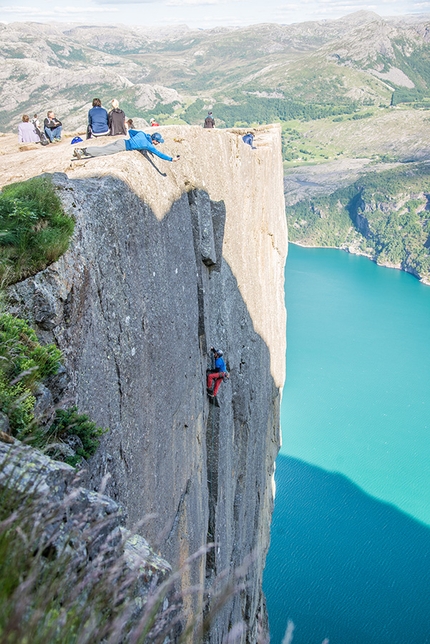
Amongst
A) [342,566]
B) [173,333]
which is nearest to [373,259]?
[342,566]

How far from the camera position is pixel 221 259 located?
432 inches

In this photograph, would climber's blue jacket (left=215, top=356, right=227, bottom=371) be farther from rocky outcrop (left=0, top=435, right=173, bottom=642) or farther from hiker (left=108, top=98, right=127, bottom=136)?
rocky outcrop (left=0, top=435, right=173, bottom=642)

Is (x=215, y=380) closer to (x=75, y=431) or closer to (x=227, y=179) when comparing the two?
(x=227, y=179)

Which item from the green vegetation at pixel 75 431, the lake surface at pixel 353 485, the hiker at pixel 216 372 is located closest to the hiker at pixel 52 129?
the hiker at pixel 216 372

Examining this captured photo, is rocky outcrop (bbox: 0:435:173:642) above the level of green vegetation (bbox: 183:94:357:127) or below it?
below

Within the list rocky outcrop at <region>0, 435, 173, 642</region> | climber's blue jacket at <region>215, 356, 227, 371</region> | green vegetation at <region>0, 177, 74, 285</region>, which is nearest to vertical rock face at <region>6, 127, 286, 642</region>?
green vegetation at <region>0, 177, 74, 285</region>

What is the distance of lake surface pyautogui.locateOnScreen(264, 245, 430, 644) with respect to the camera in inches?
910

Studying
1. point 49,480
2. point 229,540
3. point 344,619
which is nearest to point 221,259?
point 229,540

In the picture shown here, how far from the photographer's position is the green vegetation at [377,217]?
91.8 meters

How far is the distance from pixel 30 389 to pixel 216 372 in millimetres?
6386

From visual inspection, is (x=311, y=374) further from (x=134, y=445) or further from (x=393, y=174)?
(x=393, y=174)

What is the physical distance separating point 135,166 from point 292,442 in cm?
2986

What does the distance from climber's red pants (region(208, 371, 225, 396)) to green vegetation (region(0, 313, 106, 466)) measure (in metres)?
5.64

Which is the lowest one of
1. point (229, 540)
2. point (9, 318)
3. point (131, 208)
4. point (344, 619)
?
point (344, 619)
